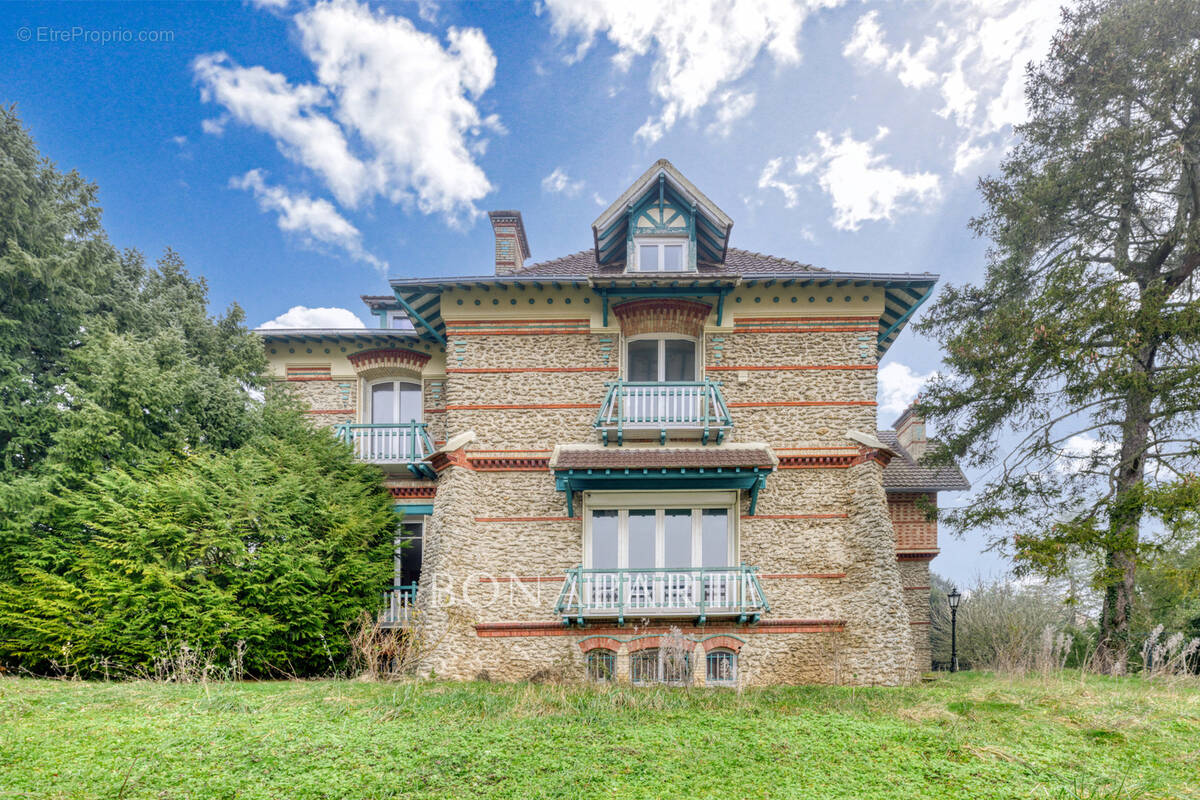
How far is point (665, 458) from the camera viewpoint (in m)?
11.9

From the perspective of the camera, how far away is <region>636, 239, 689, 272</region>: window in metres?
13.7

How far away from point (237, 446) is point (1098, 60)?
21.1m

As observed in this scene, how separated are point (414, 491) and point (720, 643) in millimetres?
7863

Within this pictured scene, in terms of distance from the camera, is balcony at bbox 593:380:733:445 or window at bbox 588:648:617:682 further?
balcony at bbox 593:380:733:445

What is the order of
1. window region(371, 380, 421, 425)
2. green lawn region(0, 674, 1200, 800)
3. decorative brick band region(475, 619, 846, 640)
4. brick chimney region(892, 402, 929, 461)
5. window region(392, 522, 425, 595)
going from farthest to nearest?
brick chimney region(892, 402, 929, 461) < window region(371, 380, 421, 425) < window region(392, 522, 425, 595) < decorative brick band region(475, 619, 846, 640) < green lawn region(0, 674, 1200, 800)

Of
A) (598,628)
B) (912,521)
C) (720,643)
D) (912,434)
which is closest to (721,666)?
(720,643)

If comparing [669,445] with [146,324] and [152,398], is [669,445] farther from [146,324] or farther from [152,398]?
[146,324]

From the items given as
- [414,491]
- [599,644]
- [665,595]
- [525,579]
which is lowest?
[599,644]

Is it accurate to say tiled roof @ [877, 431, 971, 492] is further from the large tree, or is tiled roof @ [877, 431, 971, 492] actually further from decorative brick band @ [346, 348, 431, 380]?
decorative brick band @ [346, 348, 431, 380]

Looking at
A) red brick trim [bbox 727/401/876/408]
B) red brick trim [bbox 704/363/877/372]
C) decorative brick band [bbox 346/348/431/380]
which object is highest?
decorative brick band [bbox 346/348/431/380]

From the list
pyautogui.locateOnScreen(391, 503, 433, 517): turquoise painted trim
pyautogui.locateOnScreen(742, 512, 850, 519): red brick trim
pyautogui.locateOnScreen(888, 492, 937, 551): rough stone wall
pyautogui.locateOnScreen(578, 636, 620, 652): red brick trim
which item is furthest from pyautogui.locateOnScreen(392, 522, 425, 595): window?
pyautogui.locateOnScreen(888, 492, 937, 551): rough stone wall

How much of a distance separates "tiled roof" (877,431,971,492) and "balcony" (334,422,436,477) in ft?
39.1

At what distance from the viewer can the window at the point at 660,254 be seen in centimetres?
1372

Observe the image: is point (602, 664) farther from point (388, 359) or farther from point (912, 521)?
point (912, 521)
